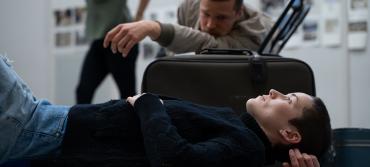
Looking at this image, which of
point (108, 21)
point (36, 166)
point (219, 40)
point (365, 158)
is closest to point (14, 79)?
point (36, 166)

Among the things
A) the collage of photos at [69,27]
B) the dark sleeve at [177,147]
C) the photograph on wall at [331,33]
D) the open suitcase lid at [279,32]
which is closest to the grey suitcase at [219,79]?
the open suitcase lid at [279,32]

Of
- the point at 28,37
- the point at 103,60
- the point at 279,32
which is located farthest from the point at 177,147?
the point at 28,37

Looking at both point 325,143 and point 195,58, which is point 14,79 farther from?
→ point 325,143

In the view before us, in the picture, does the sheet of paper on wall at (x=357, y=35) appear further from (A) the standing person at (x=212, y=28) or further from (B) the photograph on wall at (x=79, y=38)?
(B) the photograph on wall at (x=79, y=38)

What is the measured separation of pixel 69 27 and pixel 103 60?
127 cm

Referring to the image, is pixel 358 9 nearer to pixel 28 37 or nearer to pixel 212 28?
pixel 212 28

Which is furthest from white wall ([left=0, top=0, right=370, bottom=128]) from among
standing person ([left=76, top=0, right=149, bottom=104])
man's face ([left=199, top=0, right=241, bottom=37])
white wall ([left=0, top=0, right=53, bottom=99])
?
man's face ([left=199, top=0, right=241, bottom=37])

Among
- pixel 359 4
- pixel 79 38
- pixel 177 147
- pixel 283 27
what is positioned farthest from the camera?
pixel 79 38

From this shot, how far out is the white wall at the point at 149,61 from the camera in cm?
256

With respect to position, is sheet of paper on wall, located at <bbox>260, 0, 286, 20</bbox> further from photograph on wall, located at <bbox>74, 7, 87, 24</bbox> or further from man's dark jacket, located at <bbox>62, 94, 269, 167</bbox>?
man's dark jacket, located at <bbox>62, 94, 269, 167</bbox>

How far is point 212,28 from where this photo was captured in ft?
5.18

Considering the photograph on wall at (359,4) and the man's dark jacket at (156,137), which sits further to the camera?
the photograph on wall at (359,4)

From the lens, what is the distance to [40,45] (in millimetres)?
3215

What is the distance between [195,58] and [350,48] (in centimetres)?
155
